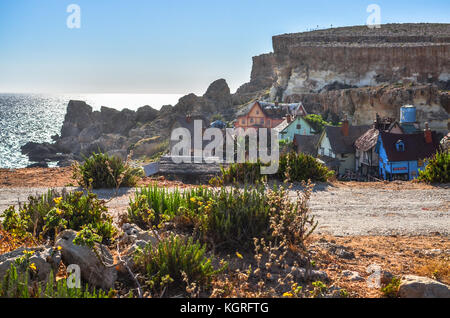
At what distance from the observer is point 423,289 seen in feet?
13.3

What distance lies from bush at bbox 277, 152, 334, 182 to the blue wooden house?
17.4m

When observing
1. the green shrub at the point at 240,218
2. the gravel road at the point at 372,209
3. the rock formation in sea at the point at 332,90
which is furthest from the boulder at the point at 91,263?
the rock formation in sea at the point at 332,90

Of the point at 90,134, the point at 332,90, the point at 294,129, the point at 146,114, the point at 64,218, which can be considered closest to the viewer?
the point at 64,218

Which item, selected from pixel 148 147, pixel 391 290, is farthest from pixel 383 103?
pixel 391 290

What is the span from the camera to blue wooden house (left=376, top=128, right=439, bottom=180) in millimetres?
27250

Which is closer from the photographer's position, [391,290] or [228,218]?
[391,290]

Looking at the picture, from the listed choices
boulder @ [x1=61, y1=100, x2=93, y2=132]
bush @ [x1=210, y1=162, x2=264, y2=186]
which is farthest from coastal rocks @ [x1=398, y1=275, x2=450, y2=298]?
boulder @ [x1=61, y1=100, x2=93, y2=132]

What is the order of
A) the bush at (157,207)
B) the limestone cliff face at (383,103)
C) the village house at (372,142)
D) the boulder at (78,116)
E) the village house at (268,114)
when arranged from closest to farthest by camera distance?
the bush at (157,207), the village house at (372,142), the limestone cliff face at (383,103), the village house at (268,114), the boulder at (78,116)

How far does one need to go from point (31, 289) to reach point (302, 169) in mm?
8730

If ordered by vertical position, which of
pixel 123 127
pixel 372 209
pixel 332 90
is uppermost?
pixel 332 90

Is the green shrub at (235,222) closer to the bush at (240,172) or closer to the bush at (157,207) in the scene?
the bush at (157,207)

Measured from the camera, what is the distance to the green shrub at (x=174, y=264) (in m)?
4.20

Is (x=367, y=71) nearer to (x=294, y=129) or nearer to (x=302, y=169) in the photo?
(x=294, y=129)
